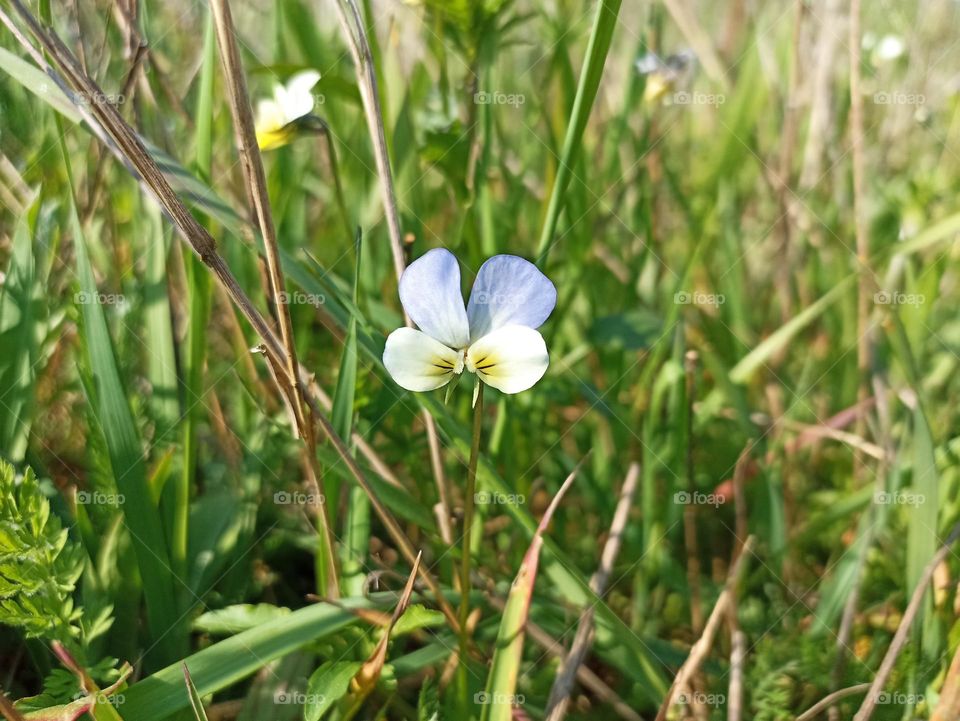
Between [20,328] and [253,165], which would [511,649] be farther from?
[20,328]

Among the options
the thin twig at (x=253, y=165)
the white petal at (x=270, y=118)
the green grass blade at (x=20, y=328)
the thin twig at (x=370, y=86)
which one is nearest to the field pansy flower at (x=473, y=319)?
the thin twig at (x=253, y=165)

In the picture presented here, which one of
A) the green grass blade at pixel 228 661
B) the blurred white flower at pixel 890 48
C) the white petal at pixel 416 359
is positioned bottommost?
the green grass blade at pixel 228 661

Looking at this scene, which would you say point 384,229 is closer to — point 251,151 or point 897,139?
point 251,151

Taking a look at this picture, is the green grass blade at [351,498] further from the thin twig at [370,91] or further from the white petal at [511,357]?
the white petal at [511,357]

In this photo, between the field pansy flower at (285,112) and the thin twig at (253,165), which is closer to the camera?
the thin twig at (253,165)

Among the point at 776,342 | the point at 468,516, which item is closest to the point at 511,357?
the point at 468,516

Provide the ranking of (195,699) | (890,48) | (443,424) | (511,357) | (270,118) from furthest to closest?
(890,48) → (270,118) → (443,424) → (195,699) → (511,357)

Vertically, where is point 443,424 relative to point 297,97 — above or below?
below
